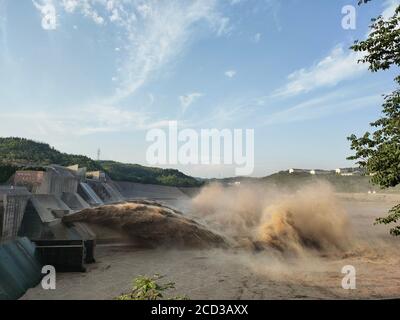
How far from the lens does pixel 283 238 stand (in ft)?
112

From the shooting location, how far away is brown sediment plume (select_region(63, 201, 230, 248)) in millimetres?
35341

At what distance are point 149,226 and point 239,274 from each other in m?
14.9

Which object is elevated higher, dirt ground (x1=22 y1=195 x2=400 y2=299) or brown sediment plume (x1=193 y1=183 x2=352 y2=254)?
brown sediment plume (x1=193 y1=183 x2=352 y2=254)

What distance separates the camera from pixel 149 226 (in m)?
36.4

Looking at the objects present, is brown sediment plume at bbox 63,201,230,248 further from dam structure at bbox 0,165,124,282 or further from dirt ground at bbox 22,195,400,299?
dirt ground at bbox 22,195,400,299

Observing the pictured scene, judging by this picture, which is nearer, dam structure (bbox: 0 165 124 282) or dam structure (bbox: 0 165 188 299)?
dam structure (bbox: 0 165 188 299)

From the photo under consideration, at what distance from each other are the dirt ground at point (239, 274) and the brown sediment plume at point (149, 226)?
7.17ft

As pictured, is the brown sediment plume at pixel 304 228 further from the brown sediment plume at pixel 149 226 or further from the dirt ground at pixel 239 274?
the brown sediment plume at pixel 149 226

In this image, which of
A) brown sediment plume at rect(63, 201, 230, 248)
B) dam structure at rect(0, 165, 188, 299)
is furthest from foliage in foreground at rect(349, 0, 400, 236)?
brown sediment plume at rect(63, 201, 230, 248)

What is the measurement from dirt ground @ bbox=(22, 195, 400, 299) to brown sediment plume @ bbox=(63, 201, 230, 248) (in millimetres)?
2184

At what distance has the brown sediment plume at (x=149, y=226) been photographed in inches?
1391

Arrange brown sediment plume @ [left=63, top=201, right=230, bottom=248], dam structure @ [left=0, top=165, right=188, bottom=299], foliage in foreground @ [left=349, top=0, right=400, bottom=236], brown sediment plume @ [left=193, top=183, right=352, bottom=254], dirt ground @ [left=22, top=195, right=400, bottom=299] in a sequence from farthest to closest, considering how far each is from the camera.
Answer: brown sediment plume @ [left=63, top=201, right=230, bottom=248] → brown sediment plume @ [left=193, top=183, right=352, bottom=254] → dam structure @ [left=0, top=165, right=188, bottom=299] → dirt ground @ [left=22, top=195, right=400, bottom=299] → foliage in foreground @ [left=349, top=0, right=400, bottom=236]
